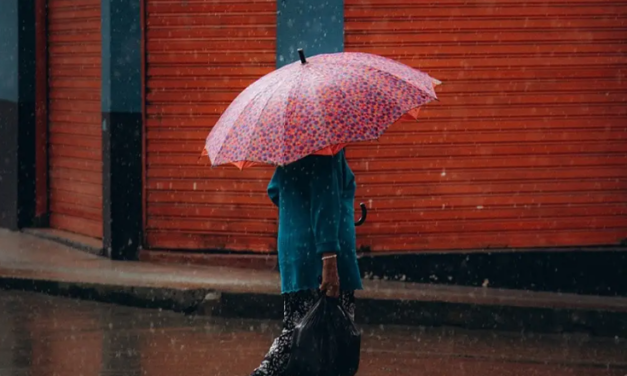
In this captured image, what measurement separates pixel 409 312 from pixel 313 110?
4.23m

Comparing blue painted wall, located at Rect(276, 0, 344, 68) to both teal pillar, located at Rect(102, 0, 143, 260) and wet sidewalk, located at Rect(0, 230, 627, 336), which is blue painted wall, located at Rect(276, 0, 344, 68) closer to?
teal pillar, located at Rect(102, 0, 143, 260)

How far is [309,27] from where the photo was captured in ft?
38.0

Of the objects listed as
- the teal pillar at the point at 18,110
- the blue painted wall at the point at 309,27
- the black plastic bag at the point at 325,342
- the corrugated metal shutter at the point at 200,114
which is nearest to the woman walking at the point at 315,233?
the black plastic bag at the point at 325,342

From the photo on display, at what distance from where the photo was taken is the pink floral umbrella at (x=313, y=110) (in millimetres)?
5895

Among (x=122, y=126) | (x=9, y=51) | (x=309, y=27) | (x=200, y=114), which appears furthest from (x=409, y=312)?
(x=9, y=51)

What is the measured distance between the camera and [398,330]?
9703mm

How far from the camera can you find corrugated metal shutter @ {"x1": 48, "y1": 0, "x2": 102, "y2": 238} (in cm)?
1341

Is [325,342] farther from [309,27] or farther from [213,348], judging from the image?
[309,27]

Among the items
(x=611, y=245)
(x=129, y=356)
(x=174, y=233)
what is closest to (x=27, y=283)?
(x=174, y=233)

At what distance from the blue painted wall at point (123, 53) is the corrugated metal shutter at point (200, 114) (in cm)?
15

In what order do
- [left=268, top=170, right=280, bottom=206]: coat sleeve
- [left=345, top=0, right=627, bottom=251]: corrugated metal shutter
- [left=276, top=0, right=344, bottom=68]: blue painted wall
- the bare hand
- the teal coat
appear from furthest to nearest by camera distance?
[left=345, top=0, right=627, bottom=251]: corrugated metal shutter → [left=276, top=0, right=344, bottom=68]: blue painted wall → [left=268, top=170, right=280, bottom=206]: coat sleeve → the teal coat → the bare hand

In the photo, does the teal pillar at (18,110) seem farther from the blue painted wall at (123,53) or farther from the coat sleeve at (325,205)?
the coat sleeve at (325,205)

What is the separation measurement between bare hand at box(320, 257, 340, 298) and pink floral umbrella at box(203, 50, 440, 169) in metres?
0.50

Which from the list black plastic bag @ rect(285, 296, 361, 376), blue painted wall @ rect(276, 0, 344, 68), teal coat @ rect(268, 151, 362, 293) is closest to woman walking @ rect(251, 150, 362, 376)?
teal coat @ rect(268, 151, 362, 293)
